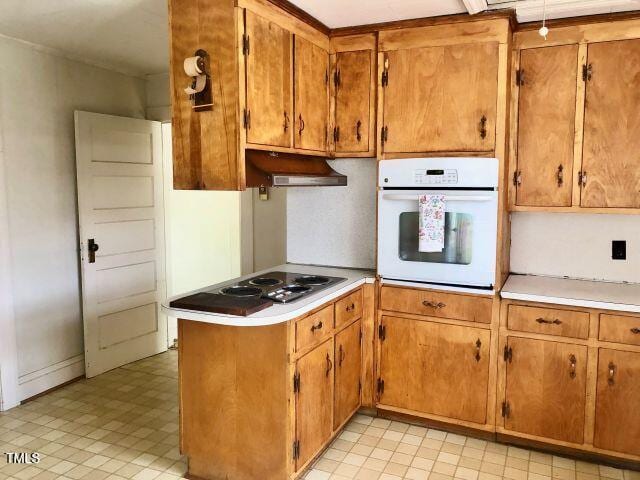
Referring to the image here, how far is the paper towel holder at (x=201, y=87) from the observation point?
2.43 metres

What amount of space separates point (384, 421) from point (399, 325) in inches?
24.2

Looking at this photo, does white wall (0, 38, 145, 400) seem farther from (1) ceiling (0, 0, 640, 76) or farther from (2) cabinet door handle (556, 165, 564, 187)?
(2) cabinet door handle (556, 165, 564, 187)

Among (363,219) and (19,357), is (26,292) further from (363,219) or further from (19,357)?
(363,219)

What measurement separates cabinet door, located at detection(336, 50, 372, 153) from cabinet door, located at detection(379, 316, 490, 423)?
43.3 inches

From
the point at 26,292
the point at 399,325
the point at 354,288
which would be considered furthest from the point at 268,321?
the point at 26,292

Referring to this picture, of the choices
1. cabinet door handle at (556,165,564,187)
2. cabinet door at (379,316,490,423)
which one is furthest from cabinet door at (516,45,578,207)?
cabinet door at (379,316,490,423)

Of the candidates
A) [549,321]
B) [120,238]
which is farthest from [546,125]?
[120,238]

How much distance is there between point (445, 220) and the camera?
116 inches

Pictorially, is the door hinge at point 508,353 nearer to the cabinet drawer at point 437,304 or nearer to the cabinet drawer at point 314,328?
the cabinet drawer at point 437,304

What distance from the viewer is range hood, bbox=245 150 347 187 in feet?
8.46

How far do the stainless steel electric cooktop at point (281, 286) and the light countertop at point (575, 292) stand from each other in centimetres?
99

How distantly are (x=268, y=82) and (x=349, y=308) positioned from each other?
1.30m

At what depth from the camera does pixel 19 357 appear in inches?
140

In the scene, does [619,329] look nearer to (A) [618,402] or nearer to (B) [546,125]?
(A) [618,402]
